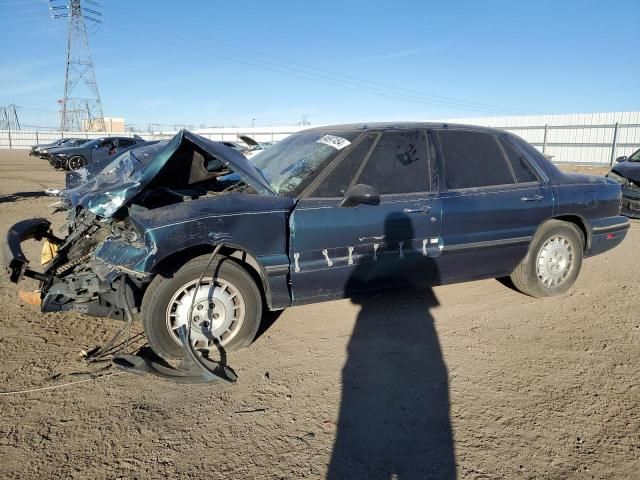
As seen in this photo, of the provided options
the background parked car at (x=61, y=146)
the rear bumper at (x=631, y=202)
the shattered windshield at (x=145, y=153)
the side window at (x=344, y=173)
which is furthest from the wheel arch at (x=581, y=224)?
the background parked car at (x=61, y=146)

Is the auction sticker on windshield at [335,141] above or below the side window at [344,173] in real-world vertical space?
above

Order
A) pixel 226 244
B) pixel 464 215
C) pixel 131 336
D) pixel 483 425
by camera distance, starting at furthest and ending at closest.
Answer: pixel 464 215
pixel 131 336
pixel 226 244
pixel 483 425

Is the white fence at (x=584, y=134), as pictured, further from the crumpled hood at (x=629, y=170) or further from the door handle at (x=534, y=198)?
the door handle at (x=534, y=198)

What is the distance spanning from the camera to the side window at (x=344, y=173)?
3.39 metres

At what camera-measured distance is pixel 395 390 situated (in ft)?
9.22

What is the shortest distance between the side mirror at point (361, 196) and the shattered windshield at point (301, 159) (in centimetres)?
35

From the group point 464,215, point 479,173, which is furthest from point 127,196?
point 479,173

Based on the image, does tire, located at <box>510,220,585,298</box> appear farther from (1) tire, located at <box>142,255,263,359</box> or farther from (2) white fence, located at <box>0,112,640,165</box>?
(2) white fence, located at <box>0,112,640,165</box>

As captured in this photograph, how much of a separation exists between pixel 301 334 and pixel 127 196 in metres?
1.70

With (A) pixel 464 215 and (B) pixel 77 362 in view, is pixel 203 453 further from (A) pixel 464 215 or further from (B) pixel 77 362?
(A) pixel 464 215

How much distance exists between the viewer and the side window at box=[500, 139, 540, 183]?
422cm

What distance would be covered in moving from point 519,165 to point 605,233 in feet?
4.31

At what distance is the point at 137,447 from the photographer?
2273mm

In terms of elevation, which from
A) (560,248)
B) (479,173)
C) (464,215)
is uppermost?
(479,173)
